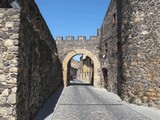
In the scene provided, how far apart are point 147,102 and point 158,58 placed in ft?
6.15

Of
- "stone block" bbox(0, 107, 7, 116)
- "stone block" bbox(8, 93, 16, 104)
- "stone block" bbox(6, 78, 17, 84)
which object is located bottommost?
"stone block" bbox(0, 107, 7, 116)

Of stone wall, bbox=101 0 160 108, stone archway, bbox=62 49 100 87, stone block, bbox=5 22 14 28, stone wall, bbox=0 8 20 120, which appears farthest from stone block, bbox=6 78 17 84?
stone archway, bbox=62 49 100 87

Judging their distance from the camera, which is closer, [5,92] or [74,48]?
[5,92]

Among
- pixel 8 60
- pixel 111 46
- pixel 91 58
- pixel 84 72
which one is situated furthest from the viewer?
pixel 84 72

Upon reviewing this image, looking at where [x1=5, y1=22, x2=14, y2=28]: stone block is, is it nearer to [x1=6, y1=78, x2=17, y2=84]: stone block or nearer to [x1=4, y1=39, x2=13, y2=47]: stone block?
[x1=4, y1=39, x2=13, y2=47]: stone block

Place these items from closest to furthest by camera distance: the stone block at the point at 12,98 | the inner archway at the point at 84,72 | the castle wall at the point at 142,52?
the stone block at the point at 12,98
the castle wall at the point at 142,52
the inner archway at the point at 84,72

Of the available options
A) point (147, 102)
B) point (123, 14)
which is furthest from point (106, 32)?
point (147, 102)

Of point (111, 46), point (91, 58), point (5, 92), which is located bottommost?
point (5, 92)

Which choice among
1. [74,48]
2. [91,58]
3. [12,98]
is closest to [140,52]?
[12,98]

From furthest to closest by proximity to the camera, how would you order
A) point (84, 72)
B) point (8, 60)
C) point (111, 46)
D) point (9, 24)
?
point (84, 72)
point (111, 46)
point (9, 24)
point (8, 60)

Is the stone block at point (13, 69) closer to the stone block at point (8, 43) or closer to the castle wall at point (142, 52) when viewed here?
the stone block at point (8, 43)

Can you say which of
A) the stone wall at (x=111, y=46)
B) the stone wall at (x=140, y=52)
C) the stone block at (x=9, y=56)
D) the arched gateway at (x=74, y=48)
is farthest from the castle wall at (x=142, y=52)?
the arched gateway at (x=74, y=48)

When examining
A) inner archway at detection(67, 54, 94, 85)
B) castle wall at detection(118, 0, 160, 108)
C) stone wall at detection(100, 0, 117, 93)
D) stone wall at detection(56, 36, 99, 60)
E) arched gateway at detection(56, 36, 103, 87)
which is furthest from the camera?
inner archway at detection(67, 54, 94, 85)

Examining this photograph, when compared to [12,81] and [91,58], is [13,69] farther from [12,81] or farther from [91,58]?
[91,58]
